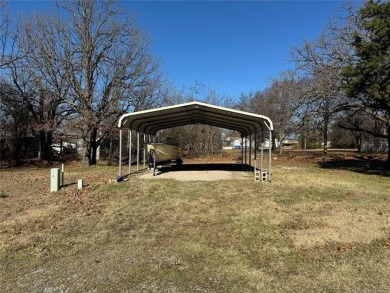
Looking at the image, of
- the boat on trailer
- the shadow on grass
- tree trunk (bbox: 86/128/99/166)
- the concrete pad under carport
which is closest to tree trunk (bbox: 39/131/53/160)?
tree trunk (bbox: 86/128/99/166)

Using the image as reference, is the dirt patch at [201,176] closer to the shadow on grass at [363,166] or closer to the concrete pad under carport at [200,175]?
the concrete pad under carport at [200,175]

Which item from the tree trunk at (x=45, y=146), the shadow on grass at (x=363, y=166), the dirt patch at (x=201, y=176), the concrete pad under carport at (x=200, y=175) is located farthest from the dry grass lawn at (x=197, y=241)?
the tree trunk at (x=45, y=146)

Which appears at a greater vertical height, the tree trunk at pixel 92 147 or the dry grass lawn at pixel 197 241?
the tree trunk at pixel 92 147

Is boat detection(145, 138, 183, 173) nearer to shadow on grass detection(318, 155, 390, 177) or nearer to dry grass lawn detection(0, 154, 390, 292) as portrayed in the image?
dry grass lawn detection(0, 154, 390, 292)

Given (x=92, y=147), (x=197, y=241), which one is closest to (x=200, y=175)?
(x=197, y=241)

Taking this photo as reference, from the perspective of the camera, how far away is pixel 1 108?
29203 mm

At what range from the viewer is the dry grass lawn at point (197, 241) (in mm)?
4906

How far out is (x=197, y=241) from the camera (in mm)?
6625

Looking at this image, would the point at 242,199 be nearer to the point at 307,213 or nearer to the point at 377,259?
the point at 307,213

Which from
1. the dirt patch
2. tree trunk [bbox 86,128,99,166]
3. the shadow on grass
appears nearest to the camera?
the dirt patch

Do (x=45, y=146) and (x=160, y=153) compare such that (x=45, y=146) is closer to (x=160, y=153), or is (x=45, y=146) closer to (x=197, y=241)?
(x=160, y=153)

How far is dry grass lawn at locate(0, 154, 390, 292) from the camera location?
16.1ft

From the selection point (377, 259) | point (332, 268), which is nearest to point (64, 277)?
point (332, 268)

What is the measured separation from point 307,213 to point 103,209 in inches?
191
